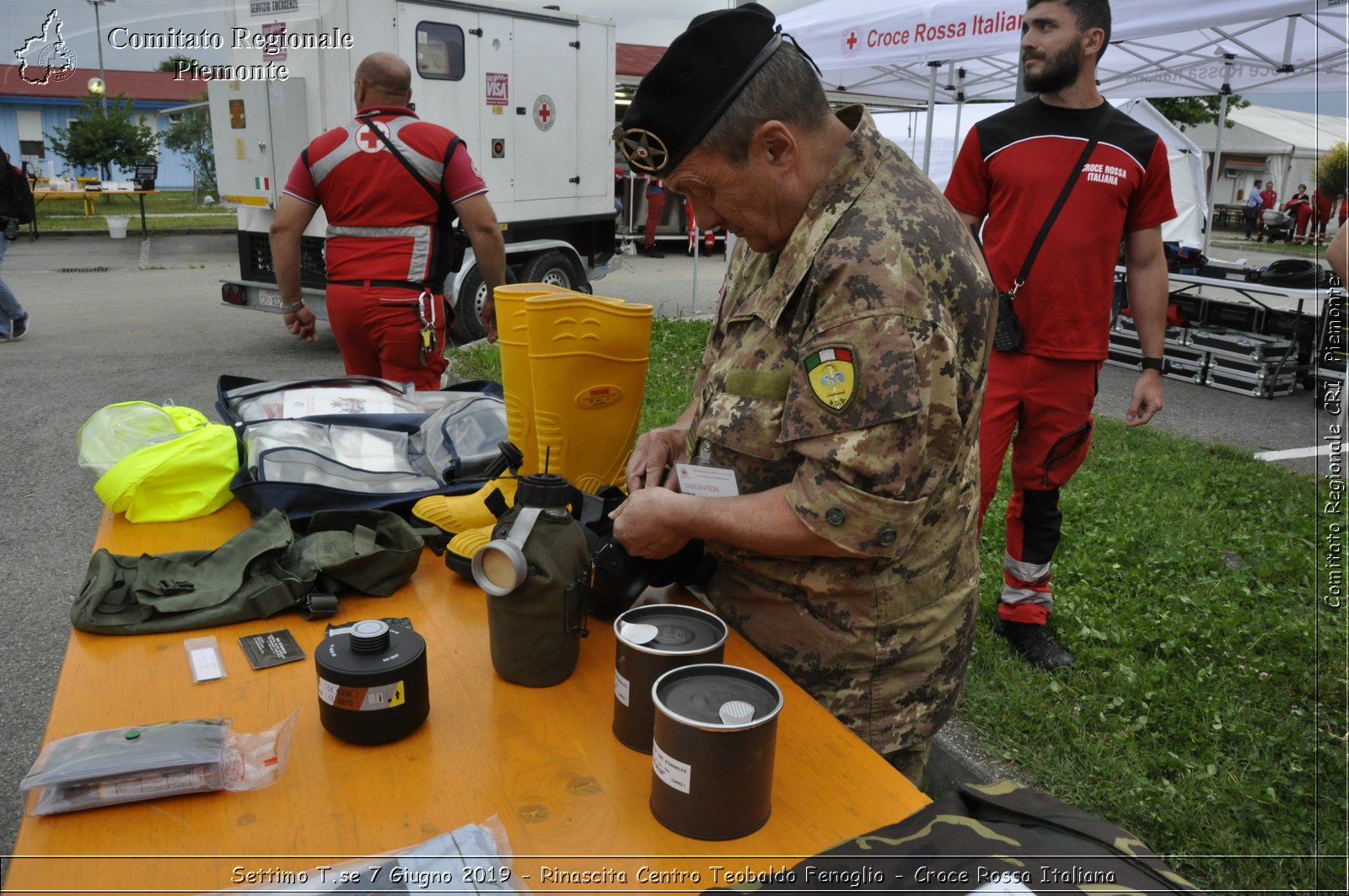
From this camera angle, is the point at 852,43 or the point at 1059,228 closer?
the point at 1059,228

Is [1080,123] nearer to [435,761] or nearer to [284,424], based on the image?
[284,424]

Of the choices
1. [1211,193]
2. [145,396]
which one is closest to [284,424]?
[145,396]

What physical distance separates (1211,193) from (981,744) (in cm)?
1109

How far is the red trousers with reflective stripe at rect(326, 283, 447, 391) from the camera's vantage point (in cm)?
377

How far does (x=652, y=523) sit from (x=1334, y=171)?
48.1 inches

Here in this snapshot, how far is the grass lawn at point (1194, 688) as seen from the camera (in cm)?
237

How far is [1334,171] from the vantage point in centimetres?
151

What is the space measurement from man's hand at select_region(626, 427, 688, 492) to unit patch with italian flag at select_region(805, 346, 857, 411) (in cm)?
50

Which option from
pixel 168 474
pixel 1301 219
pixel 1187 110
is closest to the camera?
pixel 168 474

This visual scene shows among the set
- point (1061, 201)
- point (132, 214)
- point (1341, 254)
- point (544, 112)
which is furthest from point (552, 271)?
point (132, 214)

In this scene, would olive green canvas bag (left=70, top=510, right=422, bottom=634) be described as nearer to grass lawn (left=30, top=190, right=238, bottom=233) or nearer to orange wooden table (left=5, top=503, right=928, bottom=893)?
orange wooden table (left=5, top=503, right=928, bottom=893)

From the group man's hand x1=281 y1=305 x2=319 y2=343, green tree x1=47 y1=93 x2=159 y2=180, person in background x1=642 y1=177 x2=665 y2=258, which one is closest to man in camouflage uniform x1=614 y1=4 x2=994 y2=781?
man's hand x1=281 y1=305 x2=319 y2=343

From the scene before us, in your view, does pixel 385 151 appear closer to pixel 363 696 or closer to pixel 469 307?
pixel 363 696

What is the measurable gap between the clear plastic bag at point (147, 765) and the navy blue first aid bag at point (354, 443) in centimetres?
76
